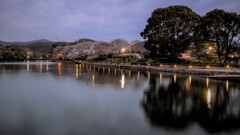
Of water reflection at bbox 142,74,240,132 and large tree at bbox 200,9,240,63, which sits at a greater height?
large tree at bbox 200,9,240,63

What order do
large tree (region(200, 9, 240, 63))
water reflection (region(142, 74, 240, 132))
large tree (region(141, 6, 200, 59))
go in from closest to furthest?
water reflection (region(142, 74, 240, 132)) → large tree (region(200, 9, 240, 63)) → large tree (region(141, 6, 200, 59))

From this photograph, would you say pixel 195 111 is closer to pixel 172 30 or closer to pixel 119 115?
pixel 119 115

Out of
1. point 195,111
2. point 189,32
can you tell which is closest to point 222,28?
point 189,32

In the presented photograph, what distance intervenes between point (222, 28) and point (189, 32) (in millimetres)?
7766

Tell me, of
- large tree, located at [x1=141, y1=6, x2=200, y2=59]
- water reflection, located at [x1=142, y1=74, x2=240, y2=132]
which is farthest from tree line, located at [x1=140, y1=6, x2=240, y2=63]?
water reflection, located at [x1=142, y1=74, x2=240, y2=132]

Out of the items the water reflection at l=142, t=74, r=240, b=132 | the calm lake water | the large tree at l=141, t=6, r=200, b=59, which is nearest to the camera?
the calm lake water

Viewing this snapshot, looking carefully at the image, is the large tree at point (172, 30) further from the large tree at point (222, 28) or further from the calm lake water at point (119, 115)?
the calm lake water at point (119, 115)

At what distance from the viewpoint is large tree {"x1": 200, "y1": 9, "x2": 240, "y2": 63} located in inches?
1845

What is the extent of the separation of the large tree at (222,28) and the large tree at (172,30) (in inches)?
150

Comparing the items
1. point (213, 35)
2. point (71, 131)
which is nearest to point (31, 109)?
point (71, 131)

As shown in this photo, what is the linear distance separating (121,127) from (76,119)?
2673 millimetres

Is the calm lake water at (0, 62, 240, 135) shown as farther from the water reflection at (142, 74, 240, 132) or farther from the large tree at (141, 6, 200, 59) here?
the large tree at (141, 6, 200, 59)

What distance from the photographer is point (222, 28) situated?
48.2 m

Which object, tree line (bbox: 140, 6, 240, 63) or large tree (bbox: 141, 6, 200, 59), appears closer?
tree line (bbox: 140, 6, 240, 63)
